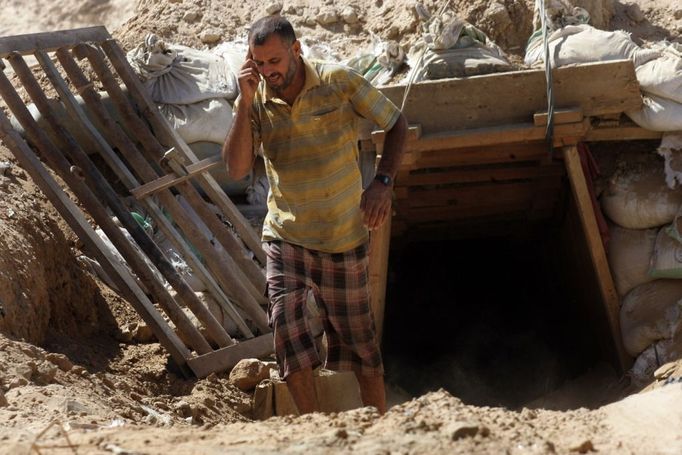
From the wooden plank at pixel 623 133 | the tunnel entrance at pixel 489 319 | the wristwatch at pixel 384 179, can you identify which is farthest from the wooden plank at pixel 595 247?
the wristwatch at pixel 384 179

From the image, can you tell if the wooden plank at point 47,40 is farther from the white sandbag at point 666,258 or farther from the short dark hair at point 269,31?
the white sandbag at point 666,258

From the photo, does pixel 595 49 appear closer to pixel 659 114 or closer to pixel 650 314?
pixel 659 114

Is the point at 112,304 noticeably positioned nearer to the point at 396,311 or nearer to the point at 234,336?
the point at 234,336

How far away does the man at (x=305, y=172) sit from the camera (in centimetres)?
432

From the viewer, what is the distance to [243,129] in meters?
4.34

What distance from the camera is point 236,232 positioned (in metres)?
6.95

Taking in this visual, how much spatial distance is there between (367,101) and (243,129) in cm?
51

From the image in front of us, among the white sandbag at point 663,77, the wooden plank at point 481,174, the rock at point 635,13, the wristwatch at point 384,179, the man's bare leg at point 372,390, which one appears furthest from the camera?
the rock at point 635,13

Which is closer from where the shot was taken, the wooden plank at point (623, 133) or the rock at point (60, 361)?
the rock at point (60, 361)

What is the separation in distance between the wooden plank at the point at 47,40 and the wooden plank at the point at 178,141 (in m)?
0.10

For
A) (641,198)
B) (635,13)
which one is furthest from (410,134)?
(635,13)

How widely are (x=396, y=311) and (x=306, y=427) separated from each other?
251 inches

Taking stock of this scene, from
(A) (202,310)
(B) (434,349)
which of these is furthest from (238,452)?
(B) (434,349)

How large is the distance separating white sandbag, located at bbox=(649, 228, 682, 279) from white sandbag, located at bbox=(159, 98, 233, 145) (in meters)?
2.83
